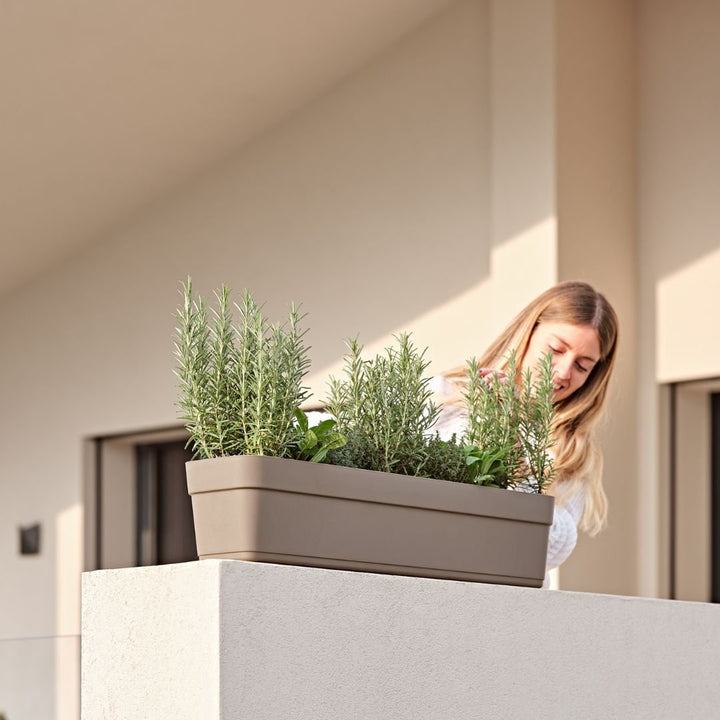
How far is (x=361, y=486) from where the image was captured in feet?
3.25

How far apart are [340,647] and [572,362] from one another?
85 centimetres

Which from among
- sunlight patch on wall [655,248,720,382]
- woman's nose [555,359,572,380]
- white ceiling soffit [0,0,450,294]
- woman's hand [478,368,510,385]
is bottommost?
woman's hand [478,368,510,385]

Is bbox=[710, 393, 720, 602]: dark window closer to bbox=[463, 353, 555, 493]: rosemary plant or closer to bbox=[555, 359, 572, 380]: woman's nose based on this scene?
bbox=[555, 359, 572, 380]: woman's nose

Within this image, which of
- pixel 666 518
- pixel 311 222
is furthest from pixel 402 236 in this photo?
pixel 666 518

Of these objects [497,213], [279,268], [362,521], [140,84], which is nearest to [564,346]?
[362,521]

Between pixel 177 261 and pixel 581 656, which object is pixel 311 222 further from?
pixel 581 656

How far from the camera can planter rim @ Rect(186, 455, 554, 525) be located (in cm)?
93

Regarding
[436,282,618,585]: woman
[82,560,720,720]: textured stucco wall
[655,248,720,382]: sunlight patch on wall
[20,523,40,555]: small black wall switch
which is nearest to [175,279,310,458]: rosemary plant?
[82,560,720,720]: textured stucco wall

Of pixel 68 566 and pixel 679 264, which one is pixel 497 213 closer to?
pixel 679 264

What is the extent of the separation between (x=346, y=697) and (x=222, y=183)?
354 cm

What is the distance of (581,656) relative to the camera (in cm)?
110

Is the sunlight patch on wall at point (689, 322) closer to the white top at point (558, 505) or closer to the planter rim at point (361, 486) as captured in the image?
the white top at point (558, 505)

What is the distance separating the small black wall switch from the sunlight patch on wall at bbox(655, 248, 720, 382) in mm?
2432

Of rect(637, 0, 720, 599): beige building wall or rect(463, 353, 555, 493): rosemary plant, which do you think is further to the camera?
rect(637, 0, 720, 599): beige building wall
